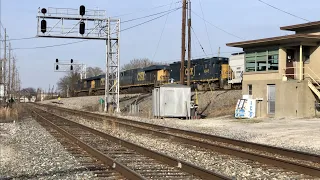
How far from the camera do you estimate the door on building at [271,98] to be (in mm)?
27797

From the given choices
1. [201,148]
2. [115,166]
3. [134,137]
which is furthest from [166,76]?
[115,166]

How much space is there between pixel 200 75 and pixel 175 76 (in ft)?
16.2

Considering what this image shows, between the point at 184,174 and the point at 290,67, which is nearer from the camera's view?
the point at 184,174

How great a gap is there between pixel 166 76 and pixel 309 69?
26059 millimetres

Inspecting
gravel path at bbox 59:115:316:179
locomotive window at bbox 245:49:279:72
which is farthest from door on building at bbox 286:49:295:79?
gravel path at bbox 59:115:316:179

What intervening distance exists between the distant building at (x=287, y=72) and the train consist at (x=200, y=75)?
8317 millimetres

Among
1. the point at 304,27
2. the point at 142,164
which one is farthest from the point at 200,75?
the point at 142,164

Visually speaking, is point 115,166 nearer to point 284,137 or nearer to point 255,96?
point 284,137

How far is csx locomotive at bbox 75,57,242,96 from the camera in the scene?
4206 centimetres

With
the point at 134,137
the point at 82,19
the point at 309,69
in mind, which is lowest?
the point at 134,137

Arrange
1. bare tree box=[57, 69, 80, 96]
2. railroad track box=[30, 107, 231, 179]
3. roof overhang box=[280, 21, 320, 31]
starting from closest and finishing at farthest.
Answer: railroad track box=[30, 107, 231, 179], roof overhang box=[280, 21, 320, 31], bare tree box=[57, 69, 80, 96]

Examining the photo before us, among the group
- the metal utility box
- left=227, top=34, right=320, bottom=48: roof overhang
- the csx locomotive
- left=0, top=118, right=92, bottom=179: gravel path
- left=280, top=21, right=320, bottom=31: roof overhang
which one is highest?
left=280, top=21, right=320, bottom=31: roof overhang

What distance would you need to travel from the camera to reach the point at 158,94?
30.5 meters

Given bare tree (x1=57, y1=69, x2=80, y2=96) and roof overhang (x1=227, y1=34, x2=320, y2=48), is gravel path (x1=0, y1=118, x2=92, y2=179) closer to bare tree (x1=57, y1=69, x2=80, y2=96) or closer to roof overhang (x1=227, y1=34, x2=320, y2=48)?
roof overhang (x1=227, y1=34, x2=320, y2=48)
